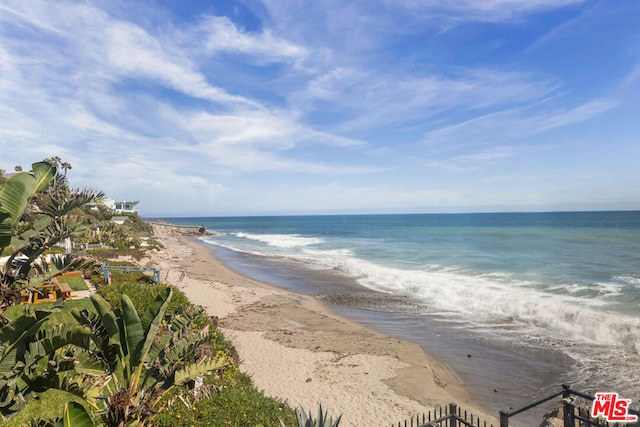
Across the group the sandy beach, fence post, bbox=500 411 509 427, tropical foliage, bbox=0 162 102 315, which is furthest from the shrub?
fence post, bbox=500 411 509 427

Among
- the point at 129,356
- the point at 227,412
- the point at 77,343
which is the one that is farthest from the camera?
the point at 227,412

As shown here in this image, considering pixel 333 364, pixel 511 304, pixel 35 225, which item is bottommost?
pixel 333 364

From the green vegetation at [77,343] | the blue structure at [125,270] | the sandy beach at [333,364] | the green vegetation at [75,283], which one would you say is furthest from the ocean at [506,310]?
the green vegetation at [75,283]

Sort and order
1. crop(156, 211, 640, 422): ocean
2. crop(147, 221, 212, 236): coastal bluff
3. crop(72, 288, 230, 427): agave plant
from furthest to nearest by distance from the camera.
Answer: crop(147, 221, 212, 236): coastal bluff < crop(156, 211, 640, 422): ocean < crop(72, 288, 230, 427): agave plant

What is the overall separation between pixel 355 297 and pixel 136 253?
883 inches

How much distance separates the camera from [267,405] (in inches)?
319

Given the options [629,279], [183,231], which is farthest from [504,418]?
[183,231]

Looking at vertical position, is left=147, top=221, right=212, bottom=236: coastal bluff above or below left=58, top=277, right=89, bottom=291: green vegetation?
below

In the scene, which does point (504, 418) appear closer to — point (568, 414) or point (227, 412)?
point (568, 414)

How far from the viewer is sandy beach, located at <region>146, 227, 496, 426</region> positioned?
1105 centimetres

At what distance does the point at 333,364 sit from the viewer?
1399 cm

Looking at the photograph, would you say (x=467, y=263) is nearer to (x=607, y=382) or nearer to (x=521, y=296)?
(x=521, y=296)

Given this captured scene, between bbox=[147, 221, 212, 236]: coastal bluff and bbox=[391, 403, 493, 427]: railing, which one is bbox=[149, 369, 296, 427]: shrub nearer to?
bbox=[391, 403, 493, 427]: railing

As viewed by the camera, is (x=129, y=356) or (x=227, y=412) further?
(x=227, y=412)
